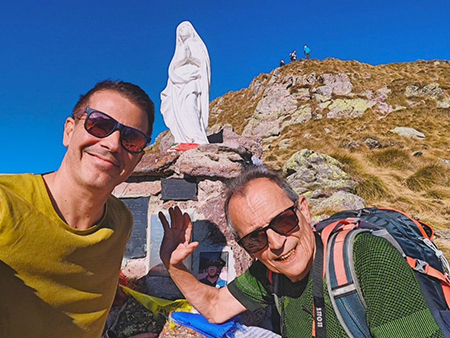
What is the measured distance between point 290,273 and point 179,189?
1.75m

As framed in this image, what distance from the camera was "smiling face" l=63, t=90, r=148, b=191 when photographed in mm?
1466

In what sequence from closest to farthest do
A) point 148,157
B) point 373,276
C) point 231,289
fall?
point 373,276, point 231,289, point 148,157

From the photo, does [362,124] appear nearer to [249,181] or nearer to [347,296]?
[249,181]

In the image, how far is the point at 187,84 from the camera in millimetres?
5137

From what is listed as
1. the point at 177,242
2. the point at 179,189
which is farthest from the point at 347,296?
the point at 179,189

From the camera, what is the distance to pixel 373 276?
3.90 ft

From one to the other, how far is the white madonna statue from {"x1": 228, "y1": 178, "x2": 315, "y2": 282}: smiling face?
3404mm

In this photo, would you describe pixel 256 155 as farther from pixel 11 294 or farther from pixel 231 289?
pixel 11 294

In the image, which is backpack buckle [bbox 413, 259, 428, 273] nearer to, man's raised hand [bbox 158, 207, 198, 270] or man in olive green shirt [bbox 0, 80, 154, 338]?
man's raised hand [bbox 158, 207, 198, 270]

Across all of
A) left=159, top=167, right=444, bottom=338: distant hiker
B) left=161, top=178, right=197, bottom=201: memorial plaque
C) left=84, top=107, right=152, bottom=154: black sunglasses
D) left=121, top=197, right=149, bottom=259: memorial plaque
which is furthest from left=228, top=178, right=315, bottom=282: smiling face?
left=121, top=197, right=149, bottom=259: memorial plaque

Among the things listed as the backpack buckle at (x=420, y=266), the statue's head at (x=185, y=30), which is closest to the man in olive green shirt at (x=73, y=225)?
the backpack buckle at (x=420, y=266)

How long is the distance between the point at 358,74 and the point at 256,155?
28520mm

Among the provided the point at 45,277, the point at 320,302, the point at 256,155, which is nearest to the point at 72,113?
the point at 45,277

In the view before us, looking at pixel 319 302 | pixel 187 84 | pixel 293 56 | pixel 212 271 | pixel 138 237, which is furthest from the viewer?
pixel 293 56
